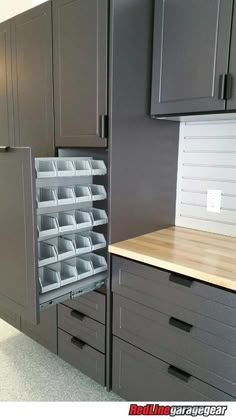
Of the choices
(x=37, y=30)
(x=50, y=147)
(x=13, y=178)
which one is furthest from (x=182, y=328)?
(x=37, y=30)

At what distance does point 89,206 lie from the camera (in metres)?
1.68

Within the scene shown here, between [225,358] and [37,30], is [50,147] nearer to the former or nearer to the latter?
[37,30]

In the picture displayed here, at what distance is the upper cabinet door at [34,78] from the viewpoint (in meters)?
1.74

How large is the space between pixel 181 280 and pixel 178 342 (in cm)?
28

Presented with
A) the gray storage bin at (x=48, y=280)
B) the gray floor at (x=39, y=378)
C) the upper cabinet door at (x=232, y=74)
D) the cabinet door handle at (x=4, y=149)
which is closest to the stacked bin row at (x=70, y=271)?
the gray storage bin at (x=48, y=280)

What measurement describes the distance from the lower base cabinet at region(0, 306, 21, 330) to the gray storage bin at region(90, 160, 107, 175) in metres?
1.37

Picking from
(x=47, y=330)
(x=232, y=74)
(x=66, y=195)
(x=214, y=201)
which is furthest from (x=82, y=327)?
(x=232, y=74)

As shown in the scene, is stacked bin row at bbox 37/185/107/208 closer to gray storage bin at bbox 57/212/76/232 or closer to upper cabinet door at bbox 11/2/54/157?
gray storage bin at bbox 57/212/76/232

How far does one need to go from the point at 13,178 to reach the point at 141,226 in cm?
79

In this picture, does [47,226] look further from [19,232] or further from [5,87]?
[5,87]

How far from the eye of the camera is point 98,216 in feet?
5.23

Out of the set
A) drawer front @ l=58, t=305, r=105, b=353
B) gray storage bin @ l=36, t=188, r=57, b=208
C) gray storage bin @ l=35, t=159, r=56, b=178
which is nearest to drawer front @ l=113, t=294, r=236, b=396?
drawer front @ l=58, t=305, r=105, b=353

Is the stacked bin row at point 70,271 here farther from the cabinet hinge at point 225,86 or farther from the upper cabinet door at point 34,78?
the cabinet hinge at point 225,86

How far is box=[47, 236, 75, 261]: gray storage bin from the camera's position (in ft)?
4.55
